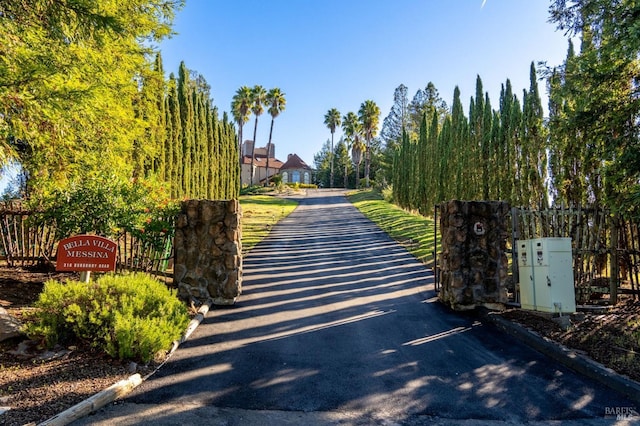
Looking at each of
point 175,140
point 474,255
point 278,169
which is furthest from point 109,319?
point 278,169

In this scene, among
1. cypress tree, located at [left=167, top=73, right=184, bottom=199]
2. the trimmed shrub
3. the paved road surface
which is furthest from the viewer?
cypress tree, located at [left=167, top=73, right=184, bottom=199]

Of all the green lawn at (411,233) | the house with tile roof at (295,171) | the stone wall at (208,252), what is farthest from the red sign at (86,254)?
the house with tile roof at (295,171)

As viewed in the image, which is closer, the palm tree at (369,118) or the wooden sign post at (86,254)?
the wooden sign post at (86,254)

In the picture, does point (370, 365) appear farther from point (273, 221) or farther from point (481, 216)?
point (273, 221)

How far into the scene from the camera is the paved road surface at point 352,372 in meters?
3.84

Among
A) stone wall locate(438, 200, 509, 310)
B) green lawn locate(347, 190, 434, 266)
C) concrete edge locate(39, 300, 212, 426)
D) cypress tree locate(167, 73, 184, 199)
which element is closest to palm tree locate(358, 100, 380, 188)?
green lawn locate(347, 190, 434, 266)

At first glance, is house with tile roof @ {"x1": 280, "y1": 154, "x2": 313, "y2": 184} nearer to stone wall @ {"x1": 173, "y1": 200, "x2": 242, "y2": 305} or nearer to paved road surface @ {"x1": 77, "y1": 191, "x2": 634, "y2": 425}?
paved road surface @ {"x1": 77, "y1": 191, "x2": 634, "y2": 425}

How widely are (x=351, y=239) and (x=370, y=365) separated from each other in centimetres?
1128

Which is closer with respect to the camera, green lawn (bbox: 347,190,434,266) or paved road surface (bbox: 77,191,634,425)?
paved road surface (bbox: 77,191,634,425)

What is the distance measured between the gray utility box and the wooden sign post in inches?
266

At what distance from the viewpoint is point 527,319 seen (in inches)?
272

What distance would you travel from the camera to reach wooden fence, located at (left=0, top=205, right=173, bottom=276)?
8.30 m

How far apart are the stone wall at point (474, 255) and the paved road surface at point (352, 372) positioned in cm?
53

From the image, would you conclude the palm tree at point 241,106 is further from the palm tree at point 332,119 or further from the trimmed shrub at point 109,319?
the trimmed shrub at point 109,319
